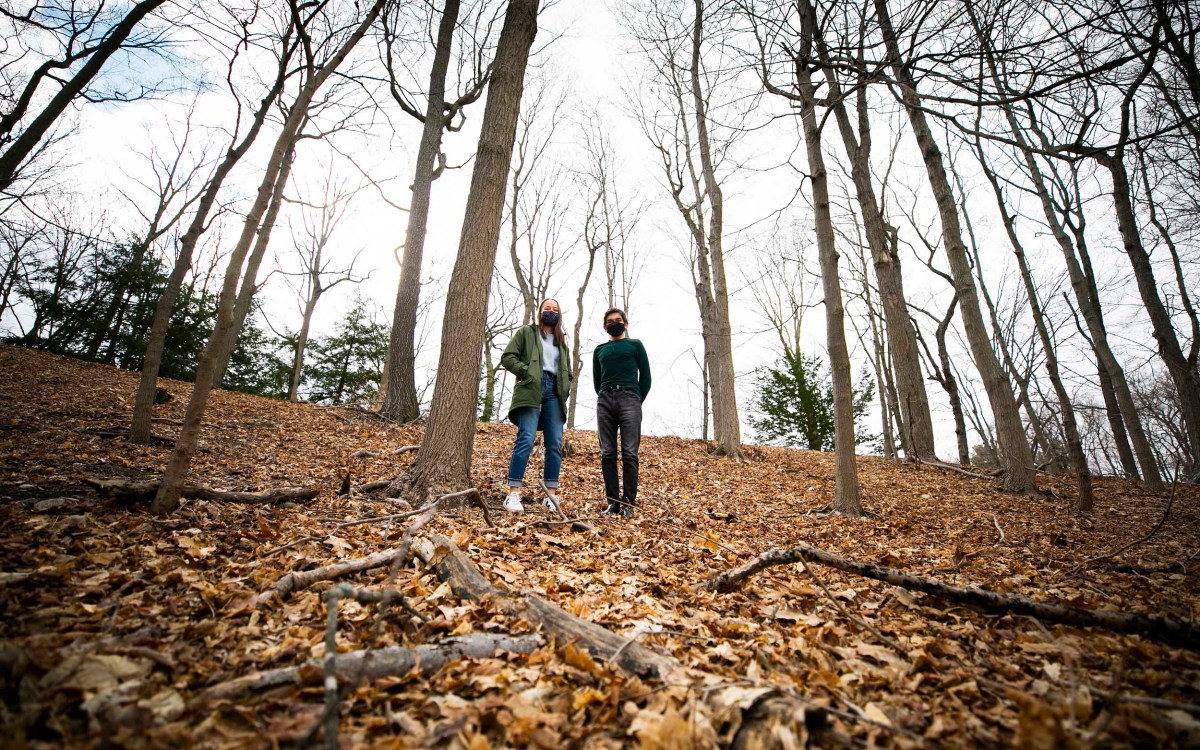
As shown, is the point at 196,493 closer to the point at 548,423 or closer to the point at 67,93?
the point at 548,423

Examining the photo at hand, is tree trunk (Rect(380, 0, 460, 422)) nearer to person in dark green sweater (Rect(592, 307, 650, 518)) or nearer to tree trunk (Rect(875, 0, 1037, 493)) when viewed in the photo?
person in dark green sweater (Rect(592, 307, 650, 518))

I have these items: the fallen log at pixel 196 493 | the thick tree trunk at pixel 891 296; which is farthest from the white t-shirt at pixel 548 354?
the thick tree trunk at pixel 891 296

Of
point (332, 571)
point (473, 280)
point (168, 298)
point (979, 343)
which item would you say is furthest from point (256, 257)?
point (979, 343)

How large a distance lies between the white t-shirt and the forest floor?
4.69 feet

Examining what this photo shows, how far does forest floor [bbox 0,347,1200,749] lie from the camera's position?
3.73ft

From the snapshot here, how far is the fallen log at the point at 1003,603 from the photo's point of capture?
5.31ft

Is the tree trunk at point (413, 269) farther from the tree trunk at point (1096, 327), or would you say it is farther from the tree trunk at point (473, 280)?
the tree trunk at point (1096, 327)

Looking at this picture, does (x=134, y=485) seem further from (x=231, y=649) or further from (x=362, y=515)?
(x=231, y=649)

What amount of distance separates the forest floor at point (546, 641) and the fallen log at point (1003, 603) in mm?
64

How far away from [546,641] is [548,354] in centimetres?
312

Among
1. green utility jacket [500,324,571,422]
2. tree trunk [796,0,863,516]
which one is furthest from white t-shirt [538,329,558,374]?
tree trunk [796,0,863,516]

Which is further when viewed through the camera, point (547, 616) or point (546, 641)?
point (547, 616)

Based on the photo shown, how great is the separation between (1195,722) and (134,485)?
15.0 ft

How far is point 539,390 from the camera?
4.31 m
